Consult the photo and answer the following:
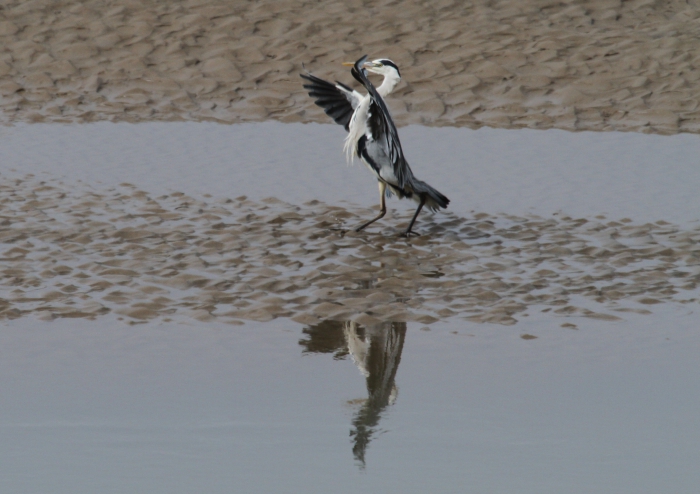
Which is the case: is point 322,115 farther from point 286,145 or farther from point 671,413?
point 671,413

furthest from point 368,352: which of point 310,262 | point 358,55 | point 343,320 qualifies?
point 358,55

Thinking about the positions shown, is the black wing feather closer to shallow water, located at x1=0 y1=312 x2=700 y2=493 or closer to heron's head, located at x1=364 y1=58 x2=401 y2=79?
heron's head, located at x1=364 y1=58 x2=401 y2=79

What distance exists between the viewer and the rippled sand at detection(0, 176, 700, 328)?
6414 millimetres

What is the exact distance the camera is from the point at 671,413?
4812 mm

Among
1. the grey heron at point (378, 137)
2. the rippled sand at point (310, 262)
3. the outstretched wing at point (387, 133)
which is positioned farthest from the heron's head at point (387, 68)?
the rippled sand at point (310, 262)

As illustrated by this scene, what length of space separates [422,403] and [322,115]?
732cm

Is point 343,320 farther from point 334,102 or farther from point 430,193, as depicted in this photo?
point 334,102

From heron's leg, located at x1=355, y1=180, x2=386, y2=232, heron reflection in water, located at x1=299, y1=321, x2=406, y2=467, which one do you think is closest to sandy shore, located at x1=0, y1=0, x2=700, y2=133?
heron's leg, located at x1=355, y1=180, x2=386, y2=232

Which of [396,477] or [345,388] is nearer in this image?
[396,477]

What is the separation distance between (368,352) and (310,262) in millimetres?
1759

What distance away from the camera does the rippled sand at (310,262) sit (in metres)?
6.41

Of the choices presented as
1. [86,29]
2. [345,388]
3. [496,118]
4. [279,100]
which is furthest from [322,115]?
[345,388]

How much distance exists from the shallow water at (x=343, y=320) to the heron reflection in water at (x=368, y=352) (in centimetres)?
2

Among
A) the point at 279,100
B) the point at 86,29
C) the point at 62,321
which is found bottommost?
the point at 62,321
